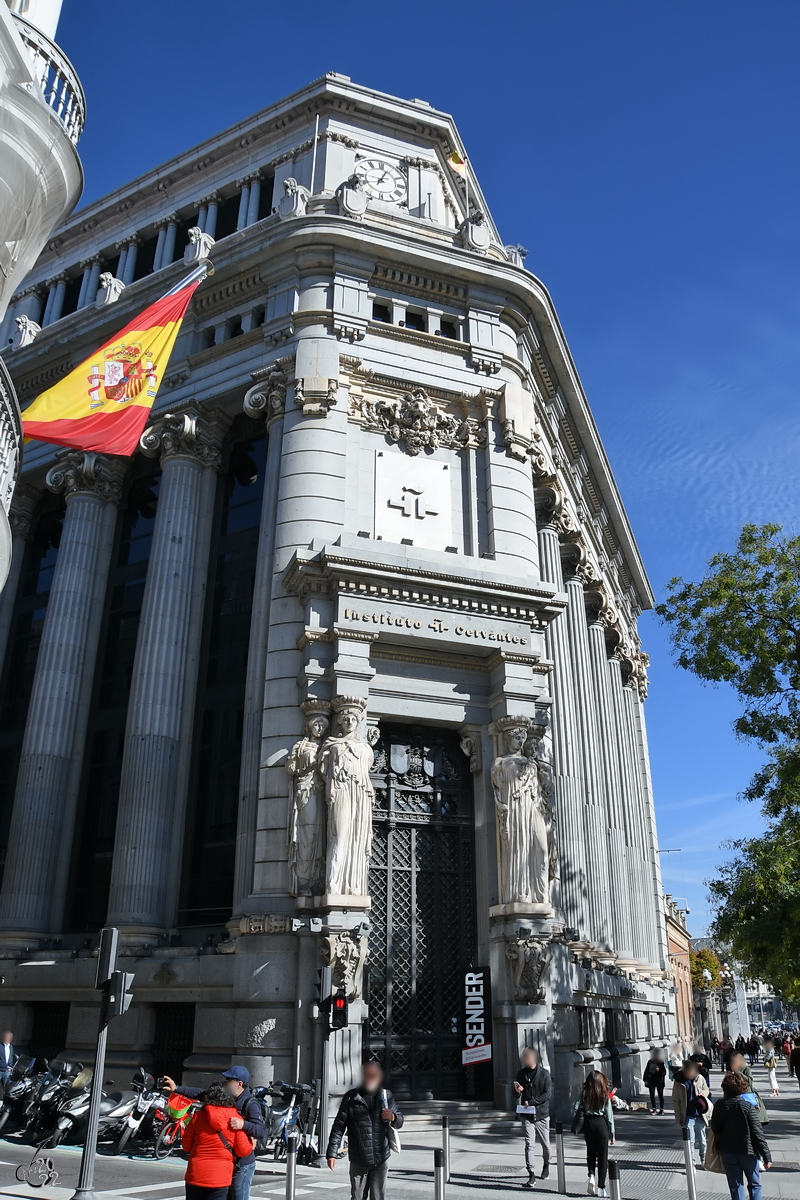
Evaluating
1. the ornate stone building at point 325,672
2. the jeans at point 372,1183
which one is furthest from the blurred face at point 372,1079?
the ornate stone building at point 325,672

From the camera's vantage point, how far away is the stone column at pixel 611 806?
3566cm

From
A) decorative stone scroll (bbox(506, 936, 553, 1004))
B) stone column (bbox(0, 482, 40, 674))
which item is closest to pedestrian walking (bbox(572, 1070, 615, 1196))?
decorative stone scroll (bbox(506, 936, 553, 1004))

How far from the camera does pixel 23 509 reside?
33.1m

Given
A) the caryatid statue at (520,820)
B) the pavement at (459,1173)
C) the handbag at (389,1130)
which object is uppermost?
the caryatid statue at (520,820)

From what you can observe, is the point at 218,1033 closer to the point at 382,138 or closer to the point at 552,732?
the point at 552,732

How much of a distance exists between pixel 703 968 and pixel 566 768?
8341 centimetres

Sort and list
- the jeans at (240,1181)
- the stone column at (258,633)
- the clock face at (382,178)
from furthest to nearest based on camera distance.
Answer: the clock face at (382,178) → the stone column at (258,633) → the jeans at (240,1181)

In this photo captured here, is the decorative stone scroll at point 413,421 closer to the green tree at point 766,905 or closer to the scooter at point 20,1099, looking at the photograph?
the green tree at point 766,905

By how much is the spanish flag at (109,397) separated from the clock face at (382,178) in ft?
40.5

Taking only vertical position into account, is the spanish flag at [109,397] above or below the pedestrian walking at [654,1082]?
above

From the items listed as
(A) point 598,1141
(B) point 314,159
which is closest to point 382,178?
(B) point 314,159

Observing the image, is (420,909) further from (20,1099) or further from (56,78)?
(56,78)

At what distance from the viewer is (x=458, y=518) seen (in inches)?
1061

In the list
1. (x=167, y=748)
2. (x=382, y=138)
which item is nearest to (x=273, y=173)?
(x=382, y=138)
